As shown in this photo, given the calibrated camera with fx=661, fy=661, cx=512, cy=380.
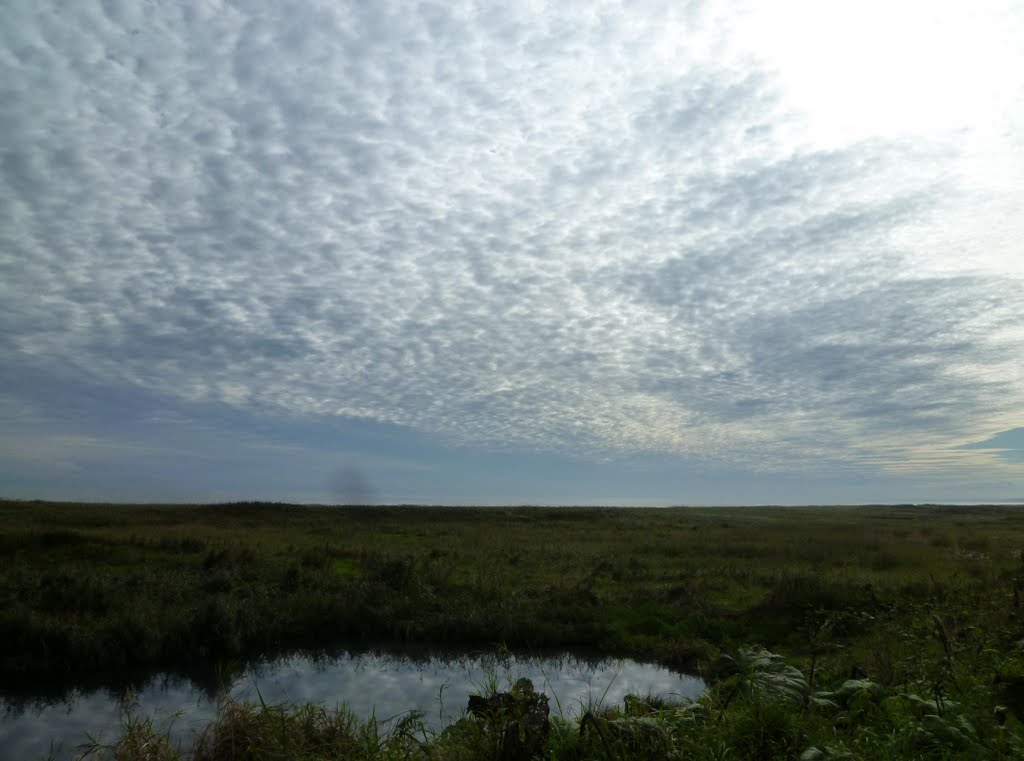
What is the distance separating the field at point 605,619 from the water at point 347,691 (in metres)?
0.86

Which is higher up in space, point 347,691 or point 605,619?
point 605,619

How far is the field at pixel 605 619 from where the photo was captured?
553 centimetres

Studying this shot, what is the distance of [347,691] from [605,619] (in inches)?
277

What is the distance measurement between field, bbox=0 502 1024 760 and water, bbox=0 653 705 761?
861 mm

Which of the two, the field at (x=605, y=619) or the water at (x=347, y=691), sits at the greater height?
the field at (x=605, y=619)

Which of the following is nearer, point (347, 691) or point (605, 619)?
point (347, 691)

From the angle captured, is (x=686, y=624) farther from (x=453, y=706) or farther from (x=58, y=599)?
(x=58, y=599)

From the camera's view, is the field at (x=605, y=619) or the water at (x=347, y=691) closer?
the field at (x=605, y=619)

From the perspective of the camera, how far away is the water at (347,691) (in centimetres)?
958

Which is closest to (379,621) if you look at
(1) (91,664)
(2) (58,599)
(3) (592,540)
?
(1) (91,664)

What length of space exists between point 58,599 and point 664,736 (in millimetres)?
15979

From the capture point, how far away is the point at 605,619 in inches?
651

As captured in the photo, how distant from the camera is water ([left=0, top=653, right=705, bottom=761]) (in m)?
9.58

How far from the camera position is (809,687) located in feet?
19.4
